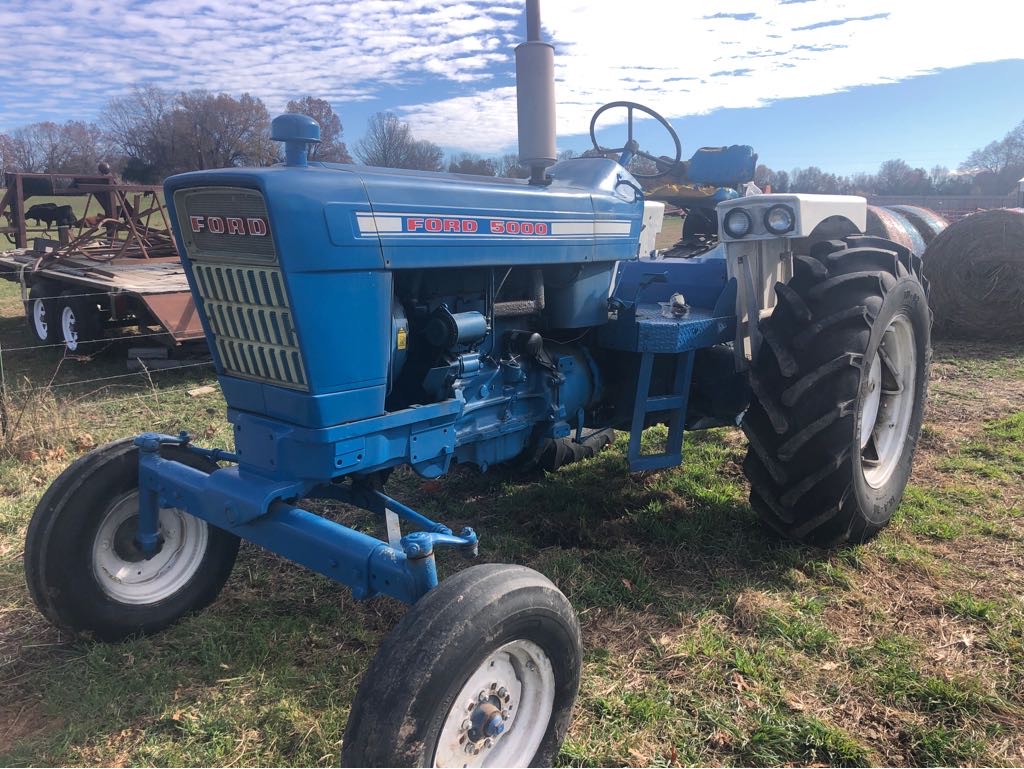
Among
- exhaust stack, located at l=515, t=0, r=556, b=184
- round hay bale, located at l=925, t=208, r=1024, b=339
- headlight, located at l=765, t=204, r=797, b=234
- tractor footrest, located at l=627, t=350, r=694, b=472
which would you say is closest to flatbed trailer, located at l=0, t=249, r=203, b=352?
exhaust stack, located at l=515, t=0, r=556, b=184

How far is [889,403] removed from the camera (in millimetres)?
3738

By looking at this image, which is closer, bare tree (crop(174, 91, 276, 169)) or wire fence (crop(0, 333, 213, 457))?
wire fence (crop(0, 333, 213, 457))

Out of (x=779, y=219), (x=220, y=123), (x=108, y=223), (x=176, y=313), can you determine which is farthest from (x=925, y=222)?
(x=220, y=123)

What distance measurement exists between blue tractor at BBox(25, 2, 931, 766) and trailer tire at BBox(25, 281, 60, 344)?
6440 millimetres

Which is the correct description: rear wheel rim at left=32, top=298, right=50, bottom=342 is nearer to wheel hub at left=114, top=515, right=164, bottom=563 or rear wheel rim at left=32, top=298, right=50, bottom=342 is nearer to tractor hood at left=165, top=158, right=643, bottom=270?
wheel hub at left=114, top=515, right=164, bottom=563

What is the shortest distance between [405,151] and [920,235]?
8.23 m

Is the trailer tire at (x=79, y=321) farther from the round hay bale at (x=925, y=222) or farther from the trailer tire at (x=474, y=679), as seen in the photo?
the round hay bale at (x=925, y=222)

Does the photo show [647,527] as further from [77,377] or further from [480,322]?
[77,377]

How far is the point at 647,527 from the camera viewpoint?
3.65 meters

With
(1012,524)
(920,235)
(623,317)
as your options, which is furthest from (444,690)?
(920,235)

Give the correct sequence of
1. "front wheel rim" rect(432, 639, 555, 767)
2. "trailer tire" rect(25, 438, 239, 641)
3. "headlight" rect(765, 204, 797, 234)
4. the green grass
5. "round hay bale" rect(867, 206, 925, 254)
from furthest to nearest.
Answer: "round hay bale" rect(867, 206, 925, 254) → "headlight" rect(765, 204, 797, 234) → "trailer tire" rect(25, 438, 239, 641) → the green grass → "front wheel rim" rect(432, 639, 555, 767)

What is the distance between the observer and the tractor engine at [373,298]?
2.19 m

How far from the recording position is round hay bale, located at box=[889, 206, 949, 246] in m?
9.97

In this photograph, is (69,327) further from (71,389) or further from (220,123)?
(220,123)
